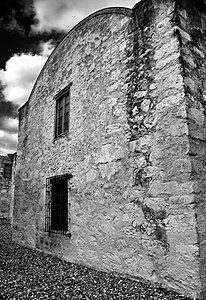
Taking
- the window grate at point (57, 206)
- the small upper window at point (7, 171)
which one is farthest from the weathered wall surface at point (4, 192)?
the window grate at point (57, 206)

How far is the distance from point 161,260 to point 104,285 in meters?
0.89

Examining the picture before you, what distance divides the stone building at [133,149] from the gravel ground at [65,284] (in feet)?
0.60

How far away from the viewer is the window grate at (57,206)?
17.1ft

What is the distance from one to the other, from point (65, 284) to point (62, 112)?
3.90 metres

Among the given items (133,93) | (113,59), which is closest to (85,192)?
(133,93)

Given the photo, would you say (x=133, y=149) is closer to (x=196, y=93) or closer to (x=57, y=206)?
(x=196, y=93)

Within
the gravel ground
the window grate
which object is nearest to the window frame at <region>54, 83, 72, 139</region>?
the window grate

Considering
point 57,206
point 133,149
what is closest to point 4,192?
point 57,206

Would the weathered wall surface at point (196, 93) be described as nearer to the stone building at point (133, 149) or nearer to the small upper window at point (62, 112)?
the stone building at point (133, 149)

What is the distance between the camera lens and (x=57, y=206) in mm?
5598

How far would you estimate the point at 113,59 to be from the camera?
4594 millimetres

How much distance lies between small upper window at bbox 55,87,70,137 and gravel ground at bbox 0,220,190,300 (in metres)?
3.01

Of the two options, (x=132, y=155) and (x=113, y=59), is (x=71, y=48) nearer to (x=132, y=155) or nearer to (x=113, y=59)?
(x=113, y=59)

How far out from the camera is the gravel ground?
9.94 feet
